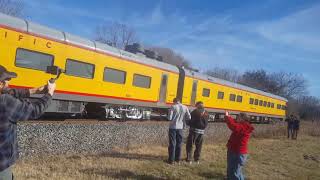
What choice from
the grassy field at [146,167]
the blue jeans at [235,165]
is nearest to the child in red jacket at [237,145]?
the blue jeans at [235,165]

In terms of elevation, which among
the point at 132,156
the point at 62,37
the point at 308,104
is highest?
the point at 308,104

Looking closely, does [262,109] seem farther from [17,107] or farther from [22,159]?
[17,107]

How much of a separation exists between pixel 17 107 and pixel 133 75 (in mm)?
13829

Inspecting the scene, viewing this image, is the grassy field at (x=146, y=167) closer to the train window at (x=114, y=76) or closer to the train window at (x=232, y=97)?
the train window at (x=114, y=76)

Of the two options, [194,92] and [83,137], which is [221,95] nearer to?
[194,92]

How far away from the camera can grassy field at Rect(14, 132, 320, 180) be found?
27.5 feet

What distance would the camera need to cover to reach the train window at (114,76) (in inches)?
631

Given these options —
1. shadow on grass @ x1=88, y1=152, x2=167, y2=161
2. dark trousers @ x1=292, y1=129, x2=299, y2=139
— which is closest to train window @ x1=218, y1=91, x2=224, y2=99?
dark trousers @ x1=292, y1=129, x2=299, y2=139

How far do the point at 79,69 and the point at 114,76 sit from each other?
214 centimetres

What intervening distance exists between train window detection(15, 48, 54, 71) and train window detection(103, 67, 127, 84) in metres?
3.06

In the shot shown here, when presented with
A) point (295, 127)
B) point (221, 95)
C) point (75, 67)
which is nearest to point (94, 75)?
point (75, 67)

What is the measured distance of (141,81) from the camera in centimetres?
1834

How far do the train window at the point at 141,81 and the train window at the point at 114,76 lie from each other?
2.89ft

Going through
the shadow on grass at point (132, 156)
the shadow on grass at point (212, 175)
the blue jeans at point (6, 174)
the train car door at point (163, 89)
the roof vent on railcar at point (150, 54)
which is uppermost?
the roof vent on railcar at point (150, 54)
